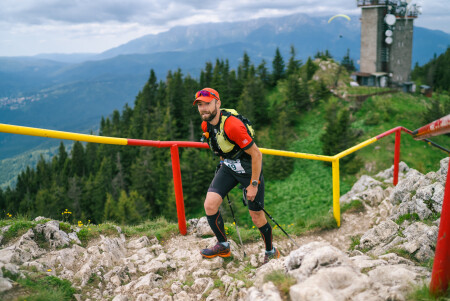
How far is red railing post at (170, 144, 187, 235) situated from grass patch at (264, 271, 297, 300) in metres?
2.54

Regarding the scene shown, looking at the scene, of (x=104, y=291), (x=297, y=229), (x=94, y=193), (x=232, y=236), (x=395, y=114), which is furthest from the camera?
(x=94, y=193)

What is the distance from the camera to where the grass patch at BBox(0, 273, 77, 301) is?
340 centimetres

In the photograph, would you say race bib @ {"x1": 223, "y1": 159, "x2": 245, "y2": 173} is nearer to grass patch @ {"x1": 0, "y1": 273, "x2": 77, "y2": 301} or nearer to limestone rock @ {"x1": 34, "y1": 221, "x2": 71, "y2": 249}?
grass patch @ {"x1": 0, "y1": 273, "x2": 77, "y2": 301}

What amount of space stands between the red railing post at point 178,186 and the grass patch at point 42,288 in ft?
7.15

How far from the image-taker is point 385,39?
164 ft

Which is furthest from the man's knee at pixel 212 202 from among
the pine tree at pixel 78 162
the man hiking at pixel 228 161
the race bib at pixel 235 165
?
the pine tree at pixel 78 162

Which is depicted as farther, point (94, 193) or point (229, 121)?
point (94, 193)

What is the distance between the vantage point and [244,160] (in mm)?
4715

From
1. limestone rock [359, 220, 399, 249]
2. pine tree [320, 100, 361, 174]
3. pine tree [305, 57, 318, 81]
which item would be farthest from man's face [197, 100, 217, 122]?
pine tree [305, 57, 318, 81]

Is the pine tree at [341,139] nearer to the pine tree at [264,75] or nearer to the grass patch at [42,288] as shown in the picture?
the pine tree at [264,75]

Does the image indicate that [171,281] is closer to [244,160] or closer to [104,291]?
[104,291]

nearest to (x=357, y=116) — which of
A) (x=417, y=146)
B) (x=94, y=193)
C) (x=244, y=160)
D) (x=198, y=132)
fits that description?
(x=417, y=146)

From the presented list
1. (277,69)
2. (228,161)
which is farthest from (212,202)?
(277,69)

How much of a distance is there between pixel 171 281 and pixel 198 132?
55.2 m
